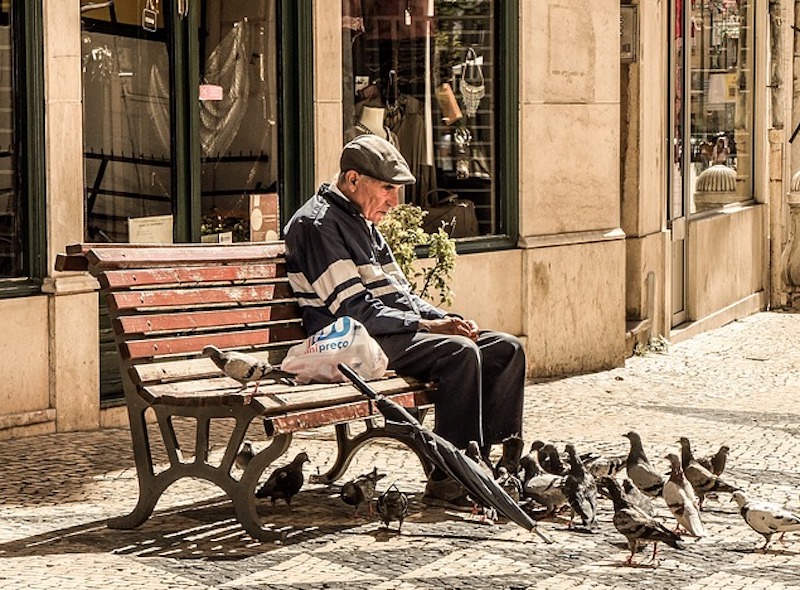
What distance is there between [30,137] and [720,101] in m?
8.64

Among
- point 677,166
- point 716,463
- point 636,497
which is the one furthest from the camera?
point 677,166

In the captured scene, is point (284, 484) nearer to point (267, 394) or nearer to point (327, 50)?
point (267, 394)

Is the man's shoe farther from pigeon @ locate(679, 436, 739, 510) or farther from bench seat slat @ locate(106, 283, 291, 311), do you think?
bench seat slat @ locate(106, 283, 291, 311)

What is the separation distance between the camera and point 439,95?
12.1m

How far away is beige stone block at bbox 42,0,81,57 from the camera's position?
936 cm

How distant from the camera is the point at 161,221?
33.4 feet

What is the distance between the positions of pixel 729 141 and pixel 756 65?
1104 millimetres

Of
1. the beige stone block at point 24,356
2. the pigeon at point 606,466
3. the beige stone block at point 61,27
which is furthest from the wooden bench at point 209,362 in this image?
the beige stone block at point 61,27

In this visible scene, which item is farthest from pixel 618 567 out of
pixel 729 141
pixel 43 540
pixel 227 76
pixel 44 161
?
pixel 729 141

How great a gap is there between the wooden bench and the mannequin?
3.37 meters

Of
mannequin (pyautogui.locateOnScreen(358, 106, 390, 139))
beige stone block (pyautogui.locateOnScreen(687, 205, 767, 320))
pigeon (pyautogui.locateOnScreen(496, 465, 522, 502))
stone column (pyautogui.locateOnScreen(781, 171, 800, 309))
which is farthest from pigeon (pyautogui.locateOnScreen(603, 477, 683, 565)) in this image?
stone column (pyautogui.locateOnScreen(781, 171, 800, 309))

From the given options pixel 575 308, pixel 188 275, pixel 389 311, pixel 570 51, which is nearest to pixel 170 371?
pixel 188 275

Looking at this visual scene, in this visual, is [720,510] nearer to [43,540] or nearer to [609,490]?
[609,490]

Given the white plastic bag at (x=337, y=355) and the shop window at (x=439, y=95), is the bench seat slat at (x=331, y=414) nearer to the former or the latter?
the white plastic bag at (x=337, y=355)
